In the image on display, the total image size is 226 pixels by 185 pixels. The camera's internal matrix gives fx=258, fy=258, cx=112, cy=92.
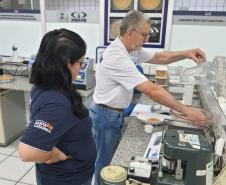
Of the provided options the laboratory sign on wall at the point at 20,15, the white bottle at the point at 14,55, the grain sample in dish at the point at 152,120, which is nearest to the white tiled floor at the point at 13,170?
the white bottle at the point at 14,55

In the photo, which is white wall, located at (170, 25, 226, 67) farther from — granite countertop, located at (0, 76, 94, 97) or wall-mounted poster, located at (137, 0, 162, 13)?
granite countertop, located at (0, 76, 94, 97)

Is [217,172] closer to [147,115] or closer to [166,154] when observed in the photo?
[166,154]

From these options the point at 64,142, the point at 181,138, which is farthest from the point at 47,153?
the point at 181,138

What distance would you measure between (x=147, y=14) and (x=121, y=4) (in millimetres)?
318

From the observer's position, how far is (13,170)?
262 centimetres

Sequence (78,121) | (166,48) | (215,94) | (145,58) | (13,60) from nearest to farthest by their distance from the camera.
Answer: (78,121) < (215,94) < (145,58) < (166,48) < (13,60)

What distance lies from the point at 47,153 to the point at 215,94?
1.12 m

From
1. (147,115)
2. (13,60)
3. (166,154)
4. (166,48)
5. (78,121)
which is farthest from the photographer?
(13,60)

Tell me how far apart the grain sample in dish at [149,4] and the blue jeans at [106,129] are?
1449 millimetres

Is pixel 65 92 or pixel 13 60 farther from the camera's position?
pixel 13 60

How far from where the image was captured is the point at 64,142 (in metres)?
1.12

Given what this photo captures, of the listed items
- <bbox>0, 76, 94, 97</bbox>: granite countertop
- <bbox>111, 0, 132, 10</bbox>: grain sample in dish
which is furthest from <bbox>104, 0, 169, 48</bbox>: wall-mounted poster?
<bbox>0, 76, 94, 97</bbox>: granite countertop

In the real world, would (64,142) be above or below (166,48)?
below

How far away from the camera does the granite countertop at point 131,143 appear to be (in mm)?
1321
